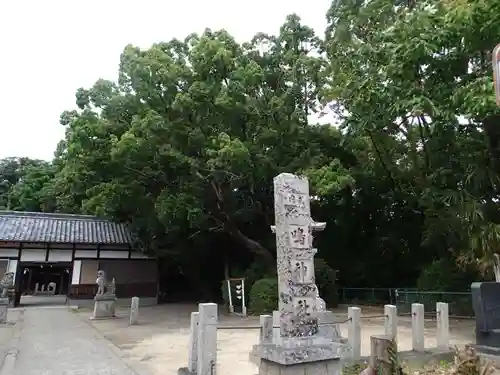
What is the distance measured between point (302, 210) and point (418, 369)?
13.0 feet

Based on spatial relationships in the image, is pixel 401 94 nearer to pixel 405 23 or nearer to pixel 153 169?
pixel 405 23

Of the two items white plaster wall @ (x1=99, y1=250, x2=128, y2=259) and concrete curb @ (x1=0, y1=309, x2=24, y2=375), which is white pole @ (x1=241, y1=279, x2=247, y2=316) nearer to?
concrete curb @ (x1=0, y1=309, x2=24, y2=375)

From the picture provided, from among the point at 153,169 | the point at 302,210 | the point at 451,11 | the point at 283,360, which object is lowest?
the point at 283,360

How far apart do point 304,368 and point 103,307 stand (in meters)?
12.5

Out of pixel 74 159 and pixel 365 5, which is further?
pixel 74 159

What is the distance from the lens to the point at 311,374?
221 inches

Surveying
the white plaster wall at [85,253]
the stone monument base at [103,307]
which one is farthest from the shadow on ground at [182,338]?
the white plaster wall at [85,253]

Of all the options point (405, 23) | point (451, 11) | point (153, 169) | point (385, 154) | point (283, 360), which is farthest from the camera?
point (153, 169)

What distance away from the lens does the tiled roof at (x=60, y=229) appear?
21333 mm

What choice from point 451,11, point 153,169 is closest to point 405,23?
point 451,11

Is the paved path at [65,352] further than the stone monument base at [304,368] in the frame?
Yes

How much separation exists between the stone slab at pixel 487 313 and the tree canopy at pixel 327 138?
1.55 metres

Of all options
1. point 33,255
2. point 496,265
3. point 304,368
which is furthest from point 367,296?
point 33,255

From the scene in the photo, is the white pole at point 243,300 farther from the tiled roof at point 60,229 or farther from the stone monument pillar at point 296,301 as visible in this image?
the stone monument pillar at point 296,301
